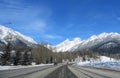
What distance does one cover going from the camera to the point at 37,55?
141000 millimetres

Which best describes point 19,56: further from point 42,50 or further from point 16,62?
point 42,50

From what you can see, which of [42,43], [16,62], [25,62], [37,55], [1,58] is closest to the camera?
[1,58]

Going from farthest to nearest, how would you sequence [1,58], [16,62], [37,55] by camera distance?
[37,55] → [16,62] → [1,58]

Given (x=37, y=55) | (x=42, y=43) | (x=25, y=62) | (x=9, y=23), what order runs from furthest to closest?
(x=42, y=43), (x=37, y=55), (x=25, y=62), (x=9, y=23)

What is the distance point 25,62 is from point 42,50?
133 ft

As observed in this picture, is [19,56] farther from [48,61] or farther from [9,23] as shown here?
[48,61]

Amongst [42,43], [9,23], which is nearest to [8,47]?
[9,23]

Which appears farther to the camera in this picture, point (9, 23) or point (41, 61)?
point (41, 61)

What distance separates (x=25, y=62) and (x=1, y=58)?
16.2m

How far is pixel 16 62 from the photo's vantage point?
101812mm

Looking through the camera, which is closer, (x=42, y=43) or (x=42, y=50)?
(x=42, y=50)

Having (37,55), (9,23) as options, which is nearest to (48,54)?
(37,55)

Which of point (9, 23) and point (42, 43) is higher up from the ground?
point (42, 43)

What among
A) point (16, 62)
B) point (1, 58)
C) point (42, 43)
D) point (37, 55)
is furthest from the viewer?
point (42, 43)
